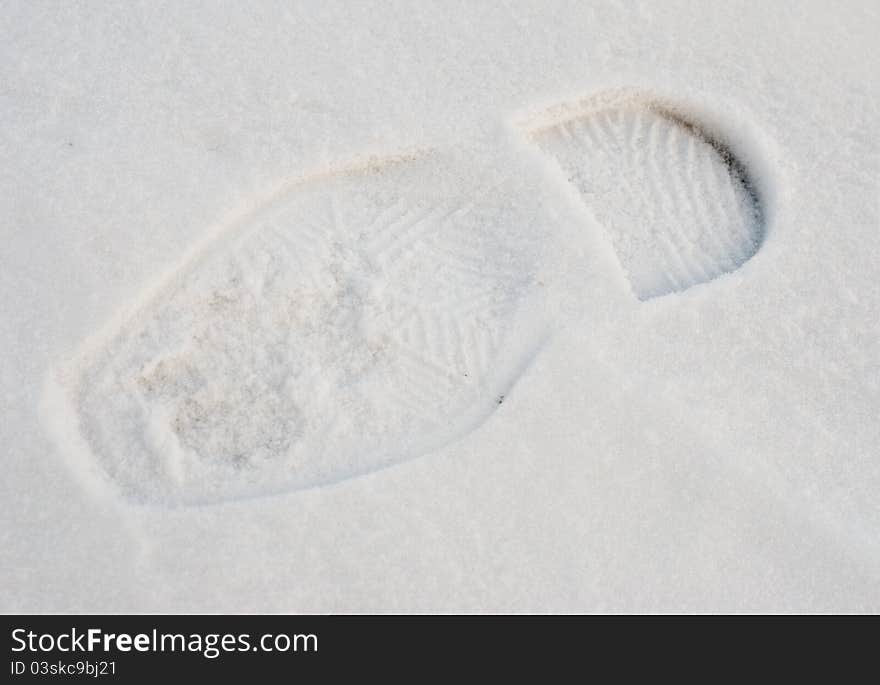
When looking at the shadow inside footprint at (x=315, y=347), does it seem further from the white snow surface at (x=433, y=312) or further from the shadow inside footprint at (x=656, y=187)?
the shadow inside footprint at (x=656, y=187)

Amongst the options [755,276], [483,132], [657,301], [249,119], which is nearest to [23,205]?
[249,119]

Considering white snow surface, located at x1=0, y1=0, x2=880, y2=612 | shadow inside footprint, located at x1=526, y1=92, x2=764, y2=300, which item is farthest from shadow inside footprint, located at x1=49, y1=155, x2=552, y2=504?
shadow inside footprint, located at x1=526, y1=92, x2=764, y2=300

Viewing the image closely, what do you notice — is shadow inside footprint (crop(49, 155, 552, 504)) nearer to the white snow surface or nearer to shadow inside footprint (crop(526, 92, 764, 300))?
the white snow surface

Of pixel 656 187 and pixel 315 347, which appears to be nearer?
pixel 315 347

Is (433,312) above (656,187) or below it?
below

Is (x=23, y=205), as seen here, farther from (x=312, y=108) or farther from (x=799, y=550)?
(x=799, y=550)

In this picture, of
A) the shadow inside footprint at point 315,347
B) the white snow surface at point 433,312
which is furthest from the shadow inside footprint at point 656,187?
the shadow inside footprint at point 315,347

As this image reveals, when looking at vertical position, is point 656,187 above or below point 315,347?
above

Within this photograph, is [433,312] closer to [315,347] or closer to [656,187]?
[315,347]

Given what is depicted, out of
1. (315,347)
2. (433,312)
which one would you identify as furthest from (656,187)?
(315,347)
